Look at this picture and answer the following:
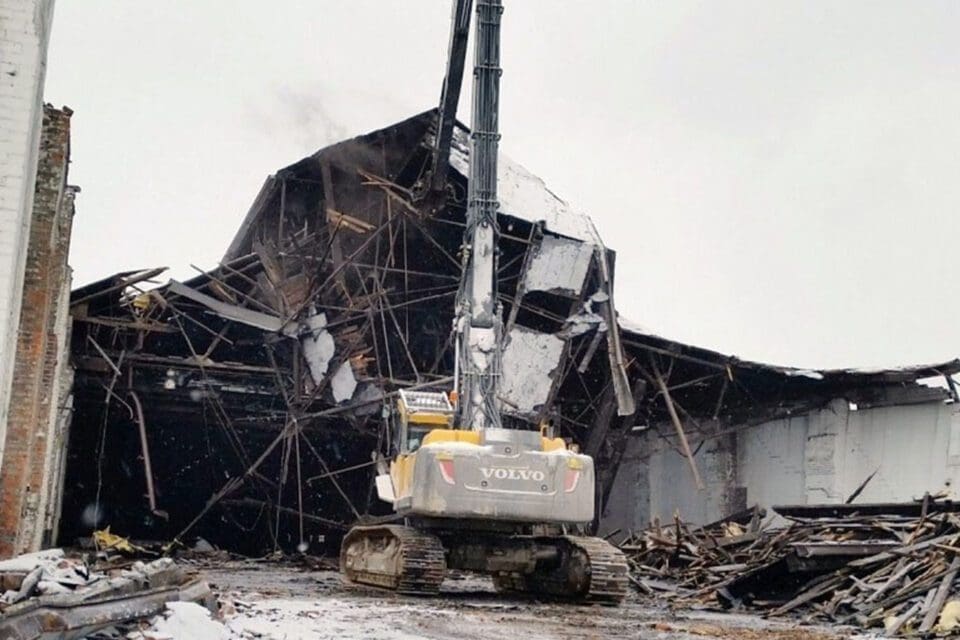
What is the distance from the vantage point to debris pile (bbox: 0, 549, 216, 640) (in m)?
6.47

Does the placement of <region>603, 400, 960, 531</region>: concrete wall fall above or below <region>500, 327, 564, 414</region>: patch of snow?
below

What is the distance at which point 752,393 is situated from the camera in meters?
23.4

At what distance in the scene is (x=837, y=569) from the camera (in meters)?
13.3

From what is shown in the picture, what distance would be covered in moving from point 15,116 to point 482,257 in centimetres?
764

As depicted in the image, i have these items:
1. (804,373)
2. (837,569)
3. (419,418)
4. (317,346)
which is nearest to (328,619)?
(419,418)

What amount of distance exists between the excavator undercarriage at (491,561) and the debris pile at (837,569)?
1.60m

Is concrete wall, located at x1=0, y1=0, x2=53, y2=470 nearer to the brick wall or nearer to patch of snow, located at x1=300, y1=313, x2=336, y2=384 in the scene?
the brick wall

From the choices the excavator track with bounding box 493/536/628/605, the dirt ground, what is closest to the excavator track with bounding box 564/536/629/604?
the excavator track with bounding box 493/536/628/605

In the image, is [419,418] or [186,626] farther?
[419,418]

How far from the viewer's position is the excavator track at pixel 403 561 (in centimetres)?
1325

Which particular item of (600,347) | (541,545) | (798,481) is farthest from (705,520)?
(541,545)

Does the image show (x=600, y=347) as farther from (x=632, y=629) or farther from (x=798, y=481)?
(x=632, y=629)

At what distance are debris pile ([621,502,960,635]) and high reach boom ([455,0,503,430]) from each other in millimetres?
3807

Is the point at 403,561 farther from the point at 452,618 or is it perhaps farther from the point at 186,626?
the point at 186,626
